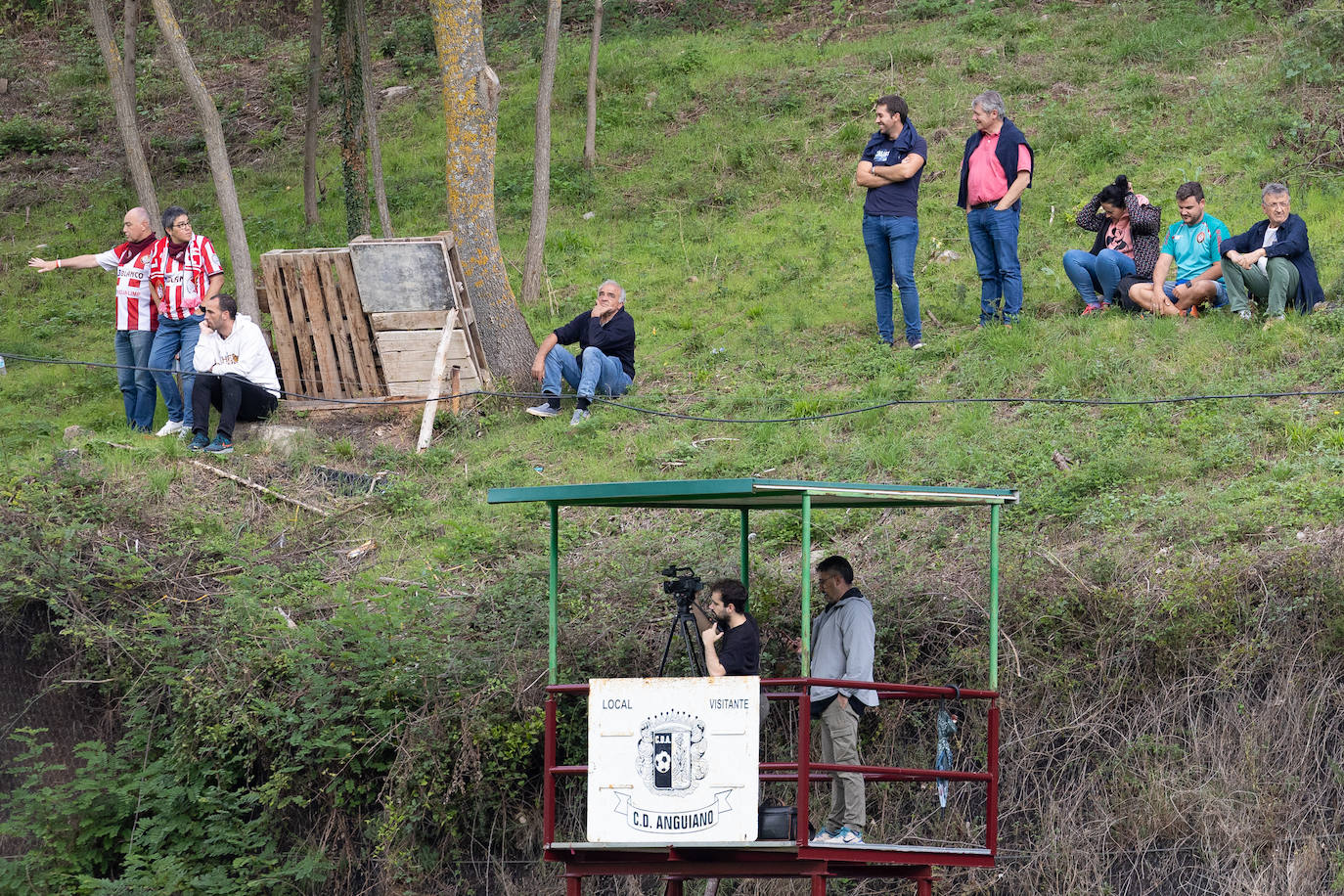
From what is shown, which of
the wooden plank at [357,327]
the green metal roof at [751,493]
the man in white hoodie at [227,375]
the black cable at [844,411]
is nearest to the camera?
the green metal roof at [751,493]

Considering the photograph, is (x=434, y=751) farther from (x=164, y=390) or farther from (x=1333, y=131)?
(x=1333, y=131)

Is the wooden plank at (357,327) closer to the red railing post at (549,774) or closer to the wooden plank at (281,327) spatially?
the wooden plank at (281,327)

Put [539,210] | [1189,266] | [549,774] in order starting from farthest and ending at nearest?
[539,210], [1189,266], [549,774]

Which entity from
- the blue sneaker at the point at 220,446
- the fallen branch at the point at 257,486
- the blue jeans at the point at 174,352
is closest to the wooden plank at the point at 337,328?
the blue jeans at the point at 174,352

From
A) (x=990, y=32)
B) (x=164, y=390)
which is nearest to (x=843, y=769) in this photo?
(x=164, y=390)

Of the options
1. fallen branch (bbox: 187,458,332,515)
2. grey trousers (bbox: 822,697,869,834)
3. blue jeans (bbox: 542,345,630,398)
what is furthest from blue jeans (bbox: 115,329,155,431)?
grey trousers (bbox: 822,697,869,834)

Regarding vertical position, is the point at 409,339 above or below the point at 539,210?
below

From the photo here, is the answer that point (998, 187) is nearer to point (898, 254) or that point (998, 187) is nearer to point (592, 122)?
point (898, 254)

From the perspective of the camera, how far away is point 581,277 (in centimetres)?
1562

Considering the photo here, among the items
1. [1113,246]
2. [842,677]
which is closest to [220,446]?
[842,677]

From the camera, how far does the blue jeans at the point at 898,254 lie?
484 inches

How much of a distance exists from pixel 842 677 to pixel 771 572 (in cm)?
208

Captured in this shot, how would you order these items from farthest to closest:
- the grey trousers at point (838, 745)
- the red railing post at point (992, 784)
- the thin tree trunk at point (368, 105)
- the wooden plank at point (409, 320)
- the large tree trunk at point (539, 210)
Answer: the thin tree trunk at point (368, 105)
the large tree trunk at point (539, 210)
the wooden plank at point (409, 320)
the grey trousers at point (838, 745)
the red railing post at point (992, 784)

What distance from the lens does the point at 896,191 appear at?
1233 centimetres
